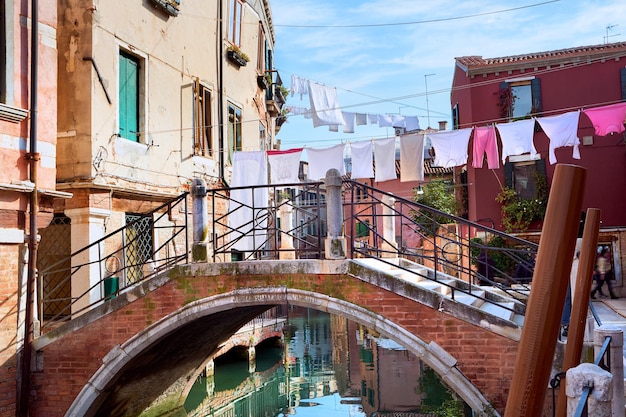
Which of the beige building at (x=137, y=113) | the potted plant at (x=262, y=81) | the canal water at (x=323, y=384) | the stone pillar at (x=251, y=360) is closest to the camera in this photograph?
the beige building at (x=137, y=113)

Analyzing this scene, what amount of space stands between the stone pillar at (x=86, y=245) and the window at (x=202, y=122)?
10.9ft

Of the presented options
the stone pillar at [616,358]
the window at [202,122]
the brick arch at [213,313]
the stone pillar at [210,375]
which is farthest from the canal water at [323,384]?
the stone pillar at [616,358]

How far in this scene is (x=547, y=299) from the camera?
2.25 meters

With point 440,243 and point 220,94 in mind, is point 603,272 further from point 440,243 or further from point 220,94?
point 220,94

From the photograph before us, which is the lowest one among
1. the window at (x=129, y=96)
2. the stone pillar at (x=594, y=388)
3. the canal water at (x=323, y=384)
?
the canal water at (x=323, y=384)

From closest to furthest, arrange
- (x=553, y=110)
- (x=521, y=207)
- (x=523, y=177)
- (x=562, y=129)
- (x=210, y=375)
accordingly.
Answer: (x=562, y=129), (x=210, y=375), (x=521, y=207), (x=553, y=110), (x=523, y=177)

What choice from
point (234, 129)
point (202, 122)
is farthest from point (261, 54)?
point (202, 122)

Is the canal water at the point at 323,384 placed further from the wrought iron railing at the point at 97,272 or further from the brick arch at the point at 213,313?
the brick arch at the point at 213,313

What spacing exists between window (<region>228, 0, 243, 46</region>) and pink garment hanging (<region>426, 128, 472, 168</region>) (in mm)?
5797

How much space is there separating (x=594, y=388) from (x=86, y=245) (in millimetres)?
8298

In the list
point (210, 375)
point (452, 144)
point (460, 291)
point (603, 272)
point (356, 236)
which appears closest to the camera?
point (460, 291)

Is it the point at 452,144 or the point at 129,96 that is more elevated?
the point at 129,96

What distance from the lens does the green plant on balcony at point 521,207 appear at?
17156 millimetres

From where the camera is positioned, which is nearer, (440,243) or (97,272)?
(97,272)
